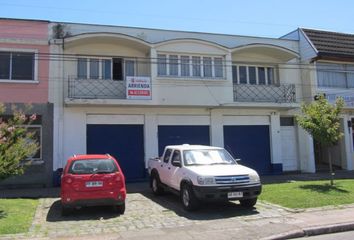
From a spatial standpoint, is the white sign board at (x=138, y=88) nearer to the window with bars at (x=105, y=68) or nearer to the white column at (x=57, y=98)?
the window with bars at (x=105, y=68)

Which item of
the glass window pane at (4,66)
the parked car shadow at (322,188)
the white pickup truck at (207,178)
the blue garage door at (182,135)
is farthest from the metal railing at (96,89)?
the parked car shadow at (322,188)

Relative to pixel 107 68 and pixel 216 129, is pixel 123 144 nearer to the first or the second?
pixel 107 68

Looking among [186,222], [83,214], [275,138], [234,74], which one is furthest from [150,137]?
[186,222]

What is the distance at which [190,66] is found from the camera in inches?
783

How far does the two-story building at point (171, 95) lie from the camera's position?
18062 mm

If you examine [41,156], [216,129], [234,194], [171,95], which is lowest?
[234,194]

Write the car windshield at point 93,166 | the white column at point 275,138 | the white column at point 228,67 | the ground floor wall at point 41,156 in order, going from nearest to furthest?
the car windshield at point 93,166 < the ground floor wall at point 41,156 < the white column at point 228,67 < the white column at point 275,138

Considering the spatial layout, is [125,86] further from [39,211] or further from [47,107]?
[39,211]

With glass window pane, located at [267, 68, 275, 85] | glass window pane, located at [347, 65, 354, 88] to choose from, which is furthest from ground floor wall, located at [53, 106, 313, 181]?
glass window pane, located at [347, 65, 354, 88]

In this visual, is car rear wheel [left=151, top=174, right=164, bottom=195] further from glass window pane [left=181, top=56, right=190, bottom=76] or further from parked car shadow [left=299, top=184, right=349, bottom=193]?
glass window pane [left=181, top=56, right=190, bottom=76]

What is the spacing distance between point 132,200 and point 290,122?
12230mm

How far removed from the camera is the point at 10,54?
57.8ft

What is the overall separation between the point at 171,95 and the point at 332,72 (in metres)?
10.1

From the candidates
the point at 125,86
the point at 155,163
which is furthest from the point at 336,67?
the point at 155,163
